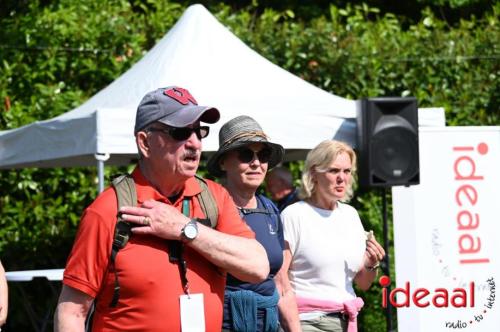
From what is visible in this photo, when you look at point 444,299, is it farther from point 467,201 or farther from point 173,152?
point 173,152

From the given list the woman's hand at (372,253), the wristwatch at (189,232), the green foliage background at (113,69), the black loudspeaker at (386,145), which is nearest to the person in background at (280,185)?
the green foliage background at (113,69)

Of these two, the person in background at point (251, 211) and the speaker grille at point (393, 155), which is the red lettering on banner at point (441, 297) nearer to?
the speaker grille at point (393, 155)

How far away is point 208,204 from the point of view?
313 centimetres

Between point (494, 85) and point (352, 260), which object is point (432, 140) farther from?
point (494, 85)

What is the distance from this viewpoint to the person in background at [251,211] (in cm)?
405

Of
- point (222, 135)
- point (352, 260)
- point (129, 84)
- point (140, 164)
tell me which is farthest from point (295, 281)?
point (129, 84)

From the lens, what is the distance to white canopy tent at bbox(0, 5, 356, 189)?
20.9ft

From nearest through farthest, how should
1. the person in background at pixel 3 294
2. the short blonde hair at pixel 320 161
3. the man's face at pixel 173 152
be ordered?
1. the man's face at pixel 173 152
2. the person in background at pixel 3 294
3. the short blonde hair at pixel 320 161

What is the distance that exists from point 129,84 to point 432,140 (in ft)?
7.27

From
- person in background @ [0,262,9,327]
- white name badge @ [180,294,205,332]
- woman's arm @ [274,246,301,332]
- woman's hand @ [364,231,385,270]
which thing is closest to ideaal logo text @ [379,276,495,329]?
woman's hand @ [364,231,385,270]

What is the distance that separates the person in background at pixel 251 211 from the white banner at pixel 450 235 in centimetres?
220

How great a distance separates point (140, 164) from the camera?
10.3ft

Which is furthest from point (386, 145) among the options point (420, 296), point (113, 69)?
point (113, 69)

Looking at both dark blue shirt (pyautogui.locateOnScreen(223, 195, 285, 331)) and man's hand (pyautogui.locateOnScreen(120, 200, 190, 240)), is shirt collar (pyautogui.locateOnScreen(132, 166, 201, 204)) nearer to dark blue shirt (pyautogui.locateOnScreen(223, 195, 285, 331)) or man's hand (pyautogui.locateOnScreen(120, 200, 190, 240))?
man's hand (pyautogui.locateOnScreen(120, 200, 190, 240))
